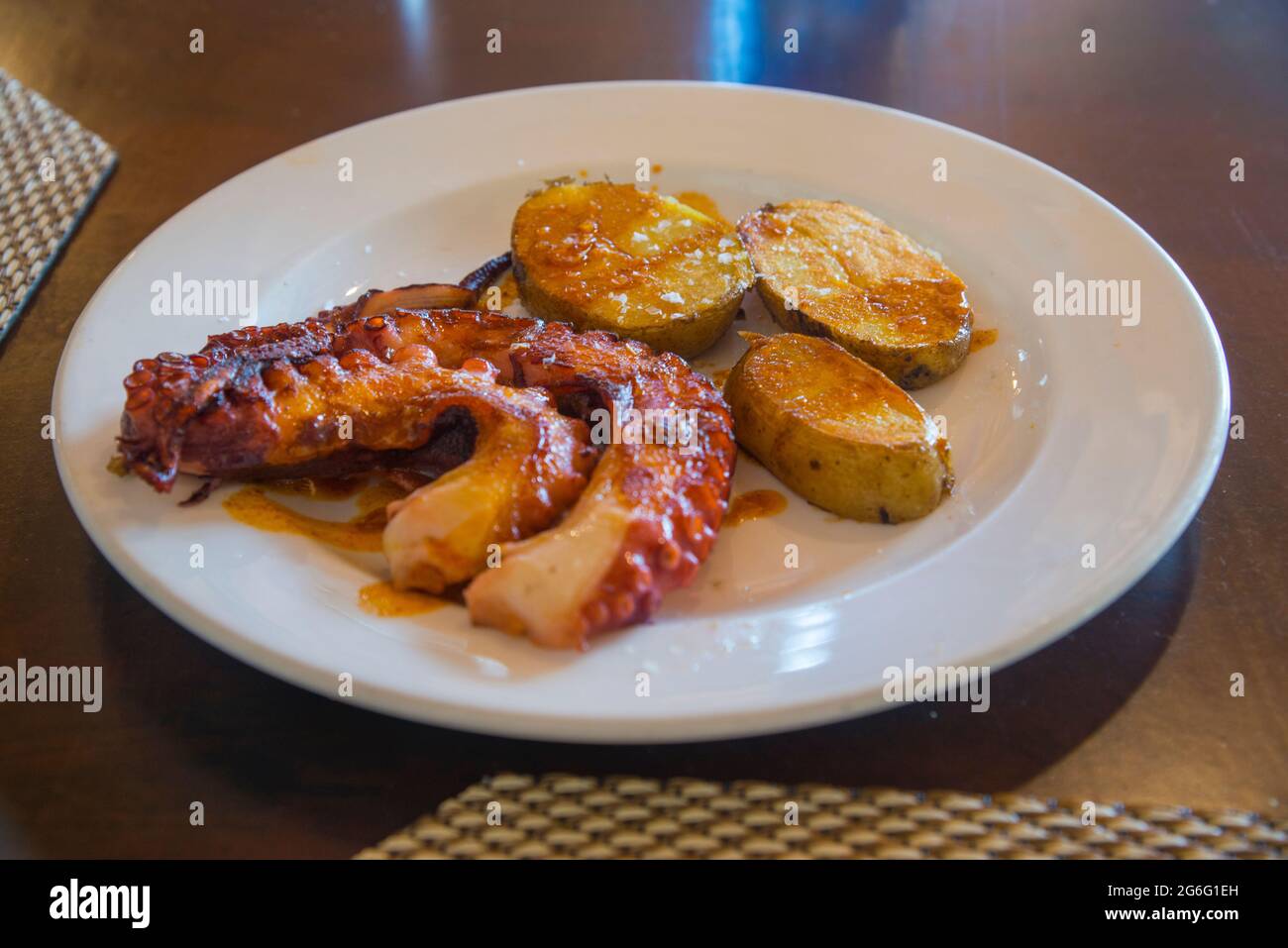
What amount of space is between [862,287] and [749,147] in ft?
2.19

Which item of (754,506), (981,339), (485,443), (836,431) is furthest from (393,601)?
(981,339)

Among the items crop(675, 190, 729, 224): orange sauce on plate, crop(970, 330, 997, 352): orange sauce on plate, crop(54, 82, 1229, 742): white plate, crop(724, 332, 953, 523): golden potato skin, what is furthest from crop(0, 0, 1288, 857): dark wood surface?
crop(675, 190, 729, 224): orange sauce on plate

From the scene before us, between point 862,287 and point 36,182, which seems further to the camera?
point 36,182

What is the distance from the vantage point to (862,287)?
2.14m

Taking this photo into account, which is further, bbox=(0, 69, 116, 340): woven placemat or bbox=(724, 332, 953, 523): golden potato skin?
bbox=(0, 69, 116, 340): woven placemat

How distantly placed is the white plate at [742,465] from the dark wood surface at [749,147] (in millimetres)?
142

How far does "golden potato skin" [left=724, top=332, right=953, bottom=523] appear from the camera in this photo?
1.73 meters

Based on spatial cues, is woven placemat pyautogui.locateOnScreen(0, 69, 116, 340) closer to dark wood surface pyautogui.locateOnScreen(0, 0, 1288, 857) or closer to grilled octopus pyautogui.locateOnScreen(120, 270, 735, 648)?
dark wood surface pyautogui.locateOnScreen(0, 0, 1288, 857)

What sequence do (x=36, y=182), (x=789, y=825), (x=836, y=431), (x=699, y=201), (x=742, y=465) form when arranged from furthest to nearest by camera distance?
1. (x=36, y=182)
2. (x=699, y=201)
3. (x=742, y=465)
4. (x=836, y=431)
5. (x=789, y=825)

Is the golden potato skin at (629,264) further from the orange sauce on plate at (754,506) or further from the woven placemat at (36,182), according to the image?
the woven placemat at (36,182)

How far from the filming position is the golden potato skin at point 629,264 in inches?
81.7

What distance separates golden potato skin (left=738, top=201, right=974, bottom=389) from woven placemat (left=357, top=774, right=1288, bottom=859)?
89cm

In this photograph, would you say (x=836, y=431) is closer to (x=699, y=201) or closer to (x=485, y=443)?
(x=485, y=443)

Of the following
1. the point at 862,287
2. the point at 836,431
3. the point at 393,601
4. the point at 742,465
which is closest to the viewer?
the point at 393,601
